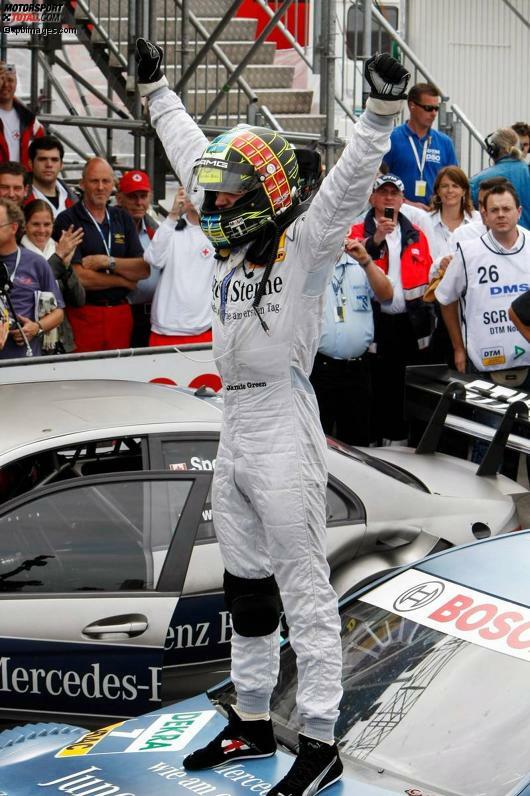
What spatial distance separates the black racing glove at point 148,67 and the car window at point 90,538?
4.95 ft

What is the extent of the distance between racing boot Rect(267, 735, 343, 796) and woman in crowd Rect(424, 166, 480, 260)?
19.0 feet

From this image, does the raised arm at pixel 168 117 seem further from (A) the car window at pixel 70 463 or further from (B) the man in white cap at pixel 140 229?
(B) the man in white cap at pixel 140 229

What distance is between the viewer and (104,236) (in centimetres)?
826

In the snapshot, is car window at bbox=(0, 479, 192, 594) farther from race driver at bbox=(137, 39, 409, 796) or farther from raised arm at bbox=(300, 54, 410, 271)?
raised arm at bbox=(300, 54, 410, 271)

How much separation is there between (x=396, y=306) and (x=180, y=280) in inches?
53.3

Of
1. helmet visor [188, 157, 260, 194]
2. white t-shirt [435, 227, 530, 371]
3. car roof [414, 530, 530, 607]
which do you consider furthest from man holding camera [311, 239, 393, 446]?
helmet visor [188, 157, 260, 194]

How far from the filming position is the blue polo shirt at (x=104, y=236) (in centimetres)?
816

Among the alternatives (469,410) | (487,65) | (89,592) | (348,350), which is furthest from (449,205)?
(487,65)

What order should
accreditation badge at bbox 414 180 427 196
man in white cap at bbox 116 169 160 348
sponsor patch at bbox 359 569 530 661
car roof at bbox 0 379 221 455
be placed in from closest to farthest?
sponsor patch at bbox 359 569 530 661 → car roof at bbox 0 379 221 455 → man in white cap at bbox 116 169 160 348 → accreditation badge at bbox 414 180 427 196

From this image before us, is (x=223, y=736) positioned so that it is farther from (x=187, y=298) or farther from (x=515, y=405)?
(x=187, y=298)

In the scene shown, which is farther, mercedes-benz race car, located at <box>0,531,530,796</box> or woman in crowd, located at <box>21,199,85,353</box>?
woman in crowd, located at <box>21,199,85,353</box>

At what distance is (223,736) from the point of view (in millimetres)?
3617

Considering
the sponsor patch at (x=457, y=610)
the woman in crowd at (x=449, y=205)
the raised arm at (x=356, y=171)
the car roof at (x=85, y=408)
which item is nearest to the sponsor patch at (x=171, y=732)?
the sponsor patch at (x=457, y=610)

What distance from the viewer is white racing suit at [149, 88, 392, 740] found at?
3.57m
